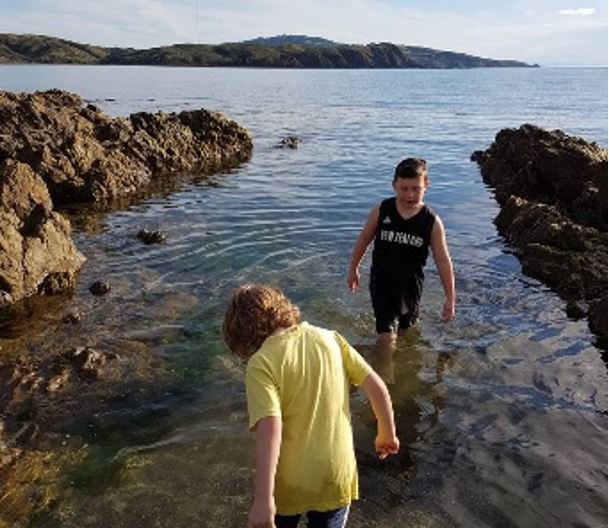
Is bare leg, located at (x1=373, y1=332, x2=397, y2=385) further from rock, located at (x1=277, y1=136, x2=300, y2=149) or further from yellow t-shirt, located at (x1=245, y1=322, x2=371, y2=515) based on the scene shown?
rock, located at (x1=277, y1=136, x2=300, y2=149)

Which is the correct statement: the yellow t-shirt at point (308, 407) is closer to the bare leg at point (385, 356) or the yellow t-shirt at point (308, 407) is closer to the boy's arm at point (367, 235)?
the boy's arm at point (367, 235)

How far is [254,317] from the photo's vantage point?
11.2 ft

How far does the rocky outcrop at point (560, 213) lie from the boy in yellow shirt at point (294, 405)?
262 inches

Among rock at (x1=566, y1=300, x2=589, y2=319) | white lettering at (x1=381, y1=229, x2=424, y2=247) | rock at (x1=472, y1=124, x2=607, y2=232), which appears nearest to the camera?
white lettering at (x1=381, y1=229, x2=424, y2=247)

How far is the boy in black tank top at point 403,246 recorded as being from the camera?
6961mm

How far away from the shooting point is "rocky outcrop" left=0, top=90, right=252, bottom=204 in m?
19.6

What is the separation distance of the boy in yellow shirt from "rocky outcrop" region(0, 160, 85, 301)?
27.5ft

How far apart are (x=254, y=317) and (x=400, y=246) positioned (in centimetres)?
421

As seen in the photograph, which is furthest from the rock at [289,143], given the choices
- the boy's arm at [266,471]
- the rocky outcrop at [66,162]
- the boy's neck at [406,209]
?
the boy's arm at [266,471]

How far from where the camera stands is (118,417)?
7.29 m

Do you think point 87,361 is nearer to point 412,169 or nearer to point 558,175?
point 412,169

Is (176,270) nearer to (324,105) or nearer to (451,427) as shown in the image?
(451,427)

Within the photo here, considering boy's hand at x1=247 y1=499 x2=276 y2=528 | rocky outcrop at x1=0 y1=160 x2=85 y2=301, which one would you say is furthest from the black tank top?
rocky outcrop at x1=0 y1=160 x2=85 y2=301

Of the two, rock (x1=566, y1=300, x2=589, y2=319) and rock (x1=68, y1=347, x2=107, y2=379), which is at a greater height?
rock (x1=566, y1=300, x2=589, y2=319)
